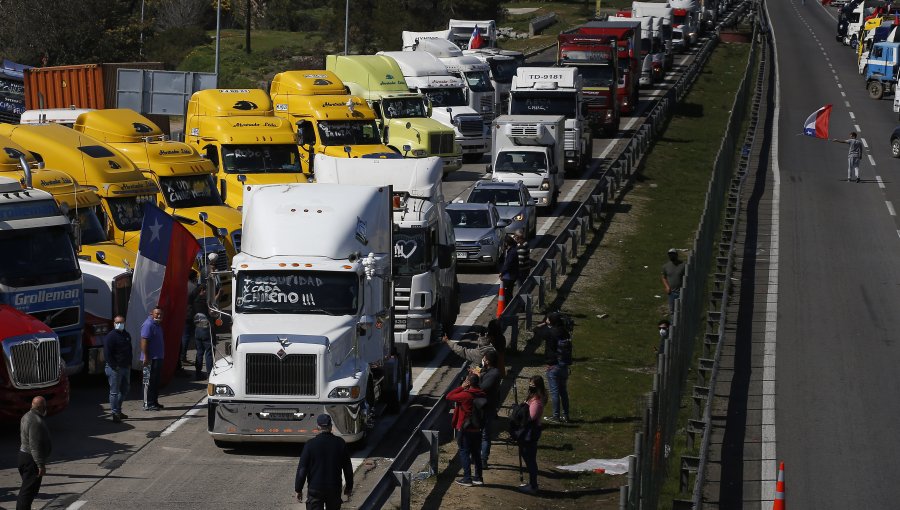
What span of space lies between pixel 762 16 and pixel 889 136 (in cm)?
6467

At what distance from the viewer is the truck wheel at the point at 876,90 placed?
243 ft

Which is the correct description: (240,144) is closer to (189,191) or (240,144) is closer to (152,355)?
(189,191)

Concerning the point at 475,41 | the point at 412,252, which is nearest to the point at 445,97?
the point at 475,41

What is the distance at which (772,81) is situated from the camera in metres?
79.0

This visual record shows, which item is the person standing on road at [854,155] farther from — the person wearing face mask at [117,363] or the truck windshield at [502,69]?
the person wearing face mask at [117,363]

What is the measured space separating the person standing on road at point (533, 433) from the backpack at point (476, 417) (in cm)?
57

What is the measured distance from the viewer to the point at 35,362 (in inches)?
757

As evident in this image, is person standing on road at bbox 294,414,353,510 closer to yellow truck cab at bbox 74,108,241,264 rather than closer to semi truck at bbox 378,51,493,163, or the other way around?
yellow truck cab at bbox 74,108,241,264

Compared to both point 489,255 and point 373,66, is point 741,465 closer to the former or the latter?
point 489,255

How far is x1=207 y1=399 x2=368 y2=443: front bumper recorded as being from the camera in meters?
18.2

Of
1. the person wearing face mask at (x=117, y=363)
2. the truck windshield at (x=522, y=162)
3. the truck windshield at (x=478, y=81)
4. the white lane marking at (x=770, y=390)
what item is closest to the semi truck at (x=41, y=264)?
the person wearing face mask at (x=117, y=363)

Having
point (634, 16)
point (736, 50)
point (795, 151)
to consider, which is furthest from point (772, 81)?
point (795, 151)

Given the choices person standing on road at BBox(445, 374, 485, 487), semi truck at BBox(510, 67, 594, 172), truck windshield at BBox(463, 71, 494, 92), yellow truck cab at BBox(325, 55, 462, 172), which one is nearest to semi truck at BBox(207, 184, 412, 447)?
person standing on road at BBox(445, 374, 485, 487)

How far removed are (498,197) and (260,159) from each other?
6557 millimetres
